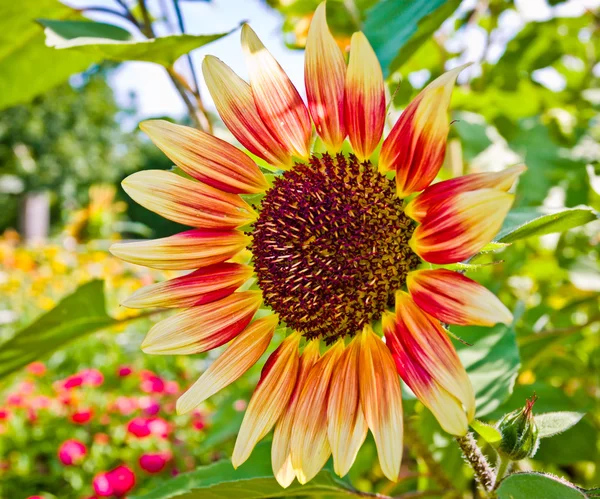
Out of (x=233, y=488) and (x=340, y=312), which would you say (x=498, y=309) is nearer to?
(x=340, y=312)

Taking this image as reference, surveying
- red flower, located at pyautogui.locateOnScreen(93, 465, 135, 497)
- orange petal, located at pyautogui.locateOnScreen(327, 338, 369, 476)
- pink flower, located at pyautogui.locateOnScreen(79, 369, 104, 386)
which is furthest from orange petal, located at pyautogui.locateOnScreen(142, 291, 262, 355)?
pink flower, located at pyautogui.locateOnScreen(79, 369, 104, 386)

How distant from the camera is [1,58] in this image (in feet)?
3.03

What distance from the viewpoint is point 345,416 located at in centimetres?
45

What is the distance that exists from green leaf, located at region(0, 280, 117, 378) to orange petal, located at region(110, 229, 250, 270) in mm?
378

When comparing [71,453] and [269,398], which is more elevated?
[269,398]

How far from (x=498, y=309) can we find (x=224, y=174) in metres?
0.26

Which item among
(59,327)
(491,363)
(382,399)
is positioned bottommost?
(491,363)

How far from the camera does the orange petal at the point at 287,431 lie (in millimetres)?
454

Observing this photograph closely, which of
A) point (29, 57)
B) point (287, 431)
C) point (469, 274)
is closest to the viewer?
point (287, 431)

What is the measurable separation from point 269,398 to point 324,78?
268 mm

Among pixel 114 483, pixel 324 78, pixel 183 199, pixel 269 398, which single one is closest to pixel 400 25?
pixel 324 78

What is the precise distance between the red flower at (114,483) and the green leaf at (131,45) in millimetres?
1068

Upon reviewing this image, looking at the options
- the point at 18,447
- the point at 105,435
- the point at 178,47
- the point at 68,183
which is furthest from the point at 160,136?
the point at 68,183

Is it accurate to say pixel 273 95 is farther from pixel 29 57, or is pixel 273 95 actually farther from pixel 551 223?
pixel 29 57
